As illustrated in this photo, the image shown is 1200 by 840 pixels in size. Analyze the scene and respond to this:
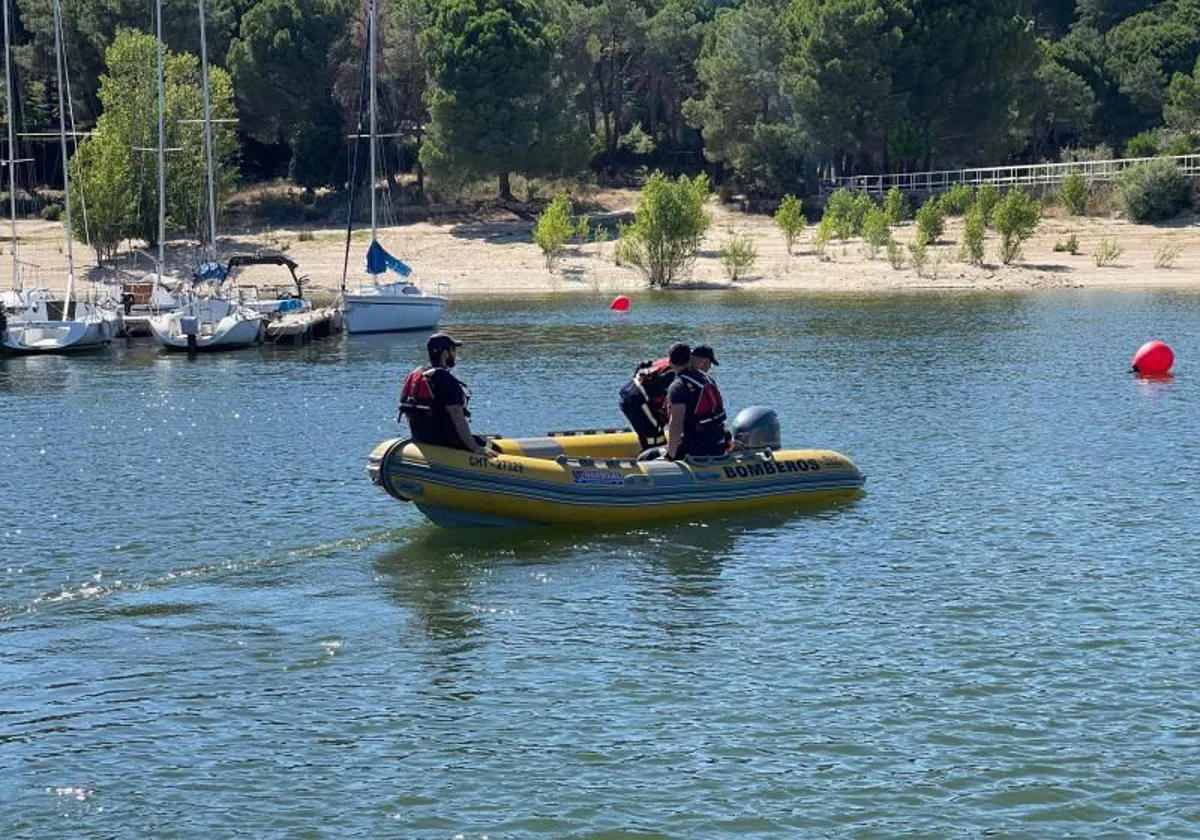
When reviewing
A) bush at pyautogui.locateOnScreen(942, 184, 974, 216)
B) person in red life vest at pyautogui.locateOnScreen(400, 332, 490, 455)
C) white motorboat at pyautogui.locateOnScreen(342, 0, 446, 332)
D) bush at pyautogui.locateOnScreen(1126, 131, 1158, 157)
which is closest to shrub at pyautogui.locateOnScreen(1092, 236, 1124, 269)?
bush at pyautogui.locateOnScreen(942, 184, 974, 216)

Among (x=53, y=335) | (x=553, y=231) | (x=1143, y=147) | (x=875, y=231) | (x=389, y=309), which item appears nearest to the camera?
(x=53, y=335)

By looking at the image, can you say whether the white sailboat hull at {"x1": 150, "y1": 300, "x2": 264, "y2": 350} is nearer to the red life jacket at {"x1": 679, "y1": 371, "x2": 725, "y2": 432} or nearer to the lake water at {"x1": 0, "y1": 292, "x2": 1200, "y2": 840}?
the lake water at {"x1": 0, "y1": 292, "x2": 1200, "y2": 840}

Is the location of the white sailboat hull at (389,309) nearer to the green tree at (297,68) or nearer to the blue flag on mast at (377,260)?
the blue flag on mast at (377,260)

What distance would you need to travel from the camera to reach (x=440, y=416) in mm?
23016

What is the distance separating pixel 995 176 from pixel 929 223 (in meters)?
13.5

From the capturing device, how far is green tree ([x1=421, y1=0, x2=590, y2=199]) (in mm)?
90938

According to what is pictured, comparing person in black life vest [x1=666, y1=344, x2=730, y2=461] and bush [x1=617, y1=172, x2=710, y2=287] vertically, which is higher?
bush [x1=617, y1=172, x2=710, y2=287]

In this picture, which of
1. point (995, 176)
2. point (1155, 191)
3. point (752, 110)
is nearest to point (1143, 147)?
point (995, 176)

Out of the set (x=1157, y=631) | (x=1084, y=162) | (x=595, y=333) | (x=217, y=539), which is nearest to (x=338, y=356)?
(x=595, y=333)

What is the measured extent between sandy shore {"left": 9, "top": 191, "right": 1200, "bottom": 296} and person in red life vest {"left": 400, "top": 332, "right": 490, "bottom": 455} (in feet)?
169

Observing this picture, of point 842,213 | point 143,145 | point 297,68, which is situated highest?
point 297,68

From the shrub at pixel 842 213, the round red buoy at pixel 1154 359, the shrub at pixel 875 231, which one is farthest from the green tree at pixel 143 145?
the round red buoy at pixel 1154 359

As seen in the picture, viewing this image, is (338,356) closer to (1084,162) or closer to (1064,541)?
(1064,541)

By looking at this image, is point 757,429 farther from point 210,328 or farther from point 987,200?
point 987,200
